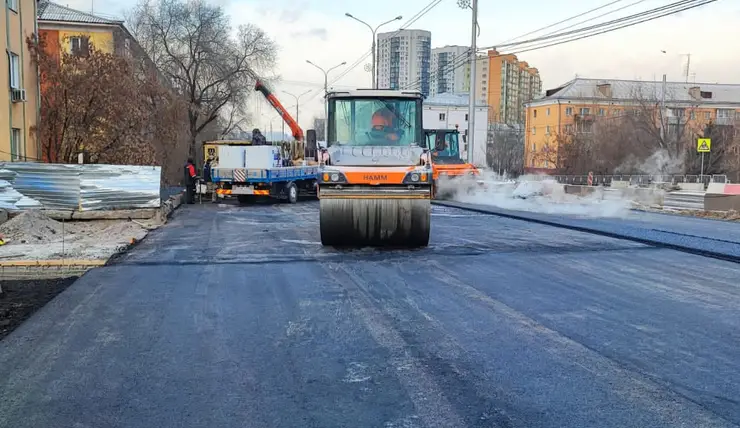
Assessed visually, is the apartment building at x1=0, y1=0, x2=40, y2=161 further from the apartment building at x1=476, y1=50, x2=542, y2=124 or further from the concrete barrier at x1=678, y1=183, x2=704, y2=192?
the apartment building at x1=476, y1=50, x2=542, y2=124

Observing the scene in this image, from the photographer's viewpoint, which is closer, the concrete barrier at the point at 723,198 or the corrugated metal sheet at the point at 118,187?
the corrugated metal sheet at the point at 118,187

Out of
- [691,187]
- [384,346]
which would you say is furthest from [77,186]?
[691,187]

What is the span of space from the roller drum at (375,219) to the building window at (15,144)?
54.3ft

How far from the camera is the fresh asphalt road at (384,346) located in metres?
4.32

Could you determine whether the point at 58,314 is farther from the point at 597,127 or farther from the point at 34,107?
the point at 597,127

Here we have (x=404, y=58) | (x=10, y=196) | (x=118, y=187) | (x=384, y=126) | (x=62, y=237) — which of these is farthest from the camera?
(x=404, y=58)

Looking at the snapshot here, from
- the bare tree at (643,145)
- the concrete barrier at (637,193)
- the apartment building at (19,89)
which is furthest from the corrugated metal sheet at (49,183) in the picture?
the bare tree at (643,145)

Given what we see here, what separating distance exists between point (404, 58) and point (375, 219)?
3813 centimetres

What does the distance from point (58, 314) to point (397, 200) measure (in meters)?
5.87

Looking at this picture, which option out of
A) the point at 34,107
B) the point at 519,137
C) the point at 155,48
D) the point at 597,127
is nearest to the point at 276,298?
the point at 34,107

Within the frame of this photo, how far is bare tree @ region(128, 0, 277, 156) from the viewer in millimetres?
44125

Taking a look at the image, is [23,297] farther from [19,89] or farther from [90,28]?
[90,28]

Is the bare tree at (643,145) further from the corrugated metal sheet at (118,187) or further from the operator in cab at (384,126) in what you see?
the operator in cab at (384,126)

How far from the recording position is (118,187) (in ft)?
55.4
